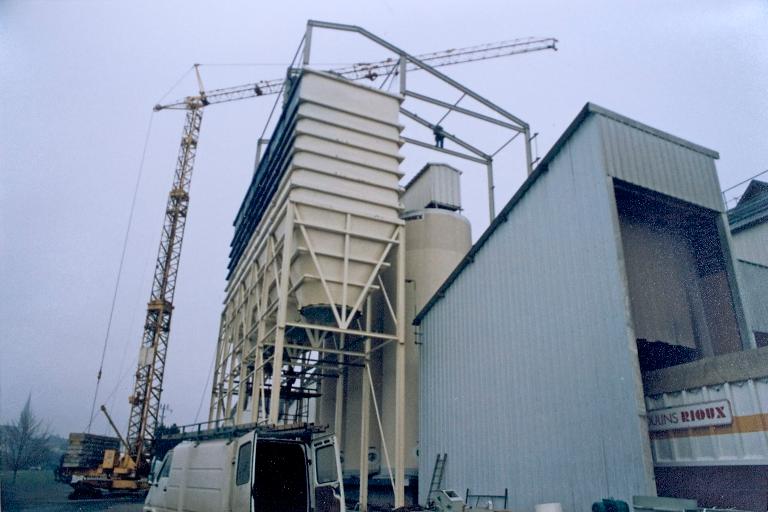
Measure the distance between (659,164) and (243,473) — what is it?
36.7 feet

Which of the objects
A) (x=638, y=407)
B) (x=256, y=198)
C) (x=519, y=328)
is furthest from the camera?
(x=256, y=198)

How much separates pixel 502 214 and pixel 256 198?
41.3 feet

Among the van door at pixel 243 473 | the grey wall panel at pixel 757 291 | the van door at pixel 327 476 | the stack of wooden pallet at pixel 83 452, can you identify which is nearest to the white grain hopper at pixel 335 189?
the van door at pixel 327 476

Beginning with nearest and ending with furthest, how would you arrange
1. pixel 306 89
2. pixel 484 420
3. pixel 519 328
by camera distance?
pixel 519 328
pixel 484 420
pixel 306 89

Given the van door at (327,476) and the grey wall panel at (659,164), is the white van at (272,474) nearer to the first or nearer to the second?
the van door at (327,476)

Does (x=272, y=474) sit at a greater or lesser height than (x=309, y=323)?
lesser

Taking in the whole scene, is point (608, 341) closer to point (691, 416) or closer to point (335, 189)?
point (691, 416)

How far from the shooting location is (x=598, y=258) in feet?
35.2

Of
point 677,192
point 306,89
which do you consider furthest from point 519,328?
point 306,89

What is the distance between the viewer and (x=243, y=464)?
952 centimetres

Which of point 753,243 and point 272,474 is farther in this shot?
point 753,243

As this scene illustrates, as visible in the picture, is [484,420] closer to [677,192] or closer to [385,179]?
[677,192]

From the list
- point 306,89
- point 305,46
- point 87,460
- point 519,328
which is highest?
point 305,46

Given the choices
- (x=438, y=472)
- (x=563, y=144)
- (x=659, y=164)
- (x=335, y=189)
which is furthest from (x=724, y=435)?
(x=335, y=189)
